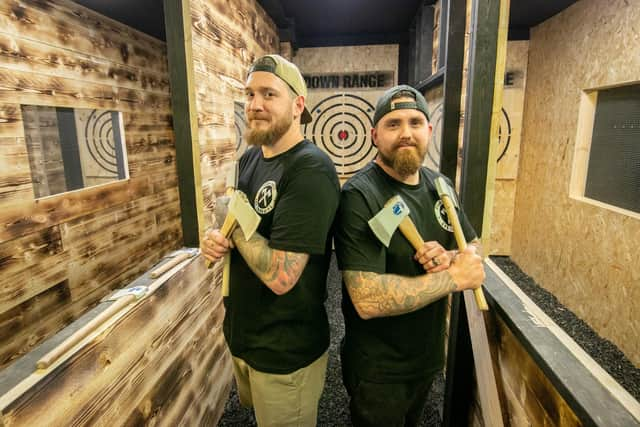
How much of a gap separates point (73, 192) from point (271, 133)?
1.51 m

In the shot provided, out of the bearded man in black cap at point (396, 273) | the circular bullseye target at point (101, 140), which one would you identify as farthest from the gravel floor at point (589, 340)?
the circular bullseye target at point (101, 140)

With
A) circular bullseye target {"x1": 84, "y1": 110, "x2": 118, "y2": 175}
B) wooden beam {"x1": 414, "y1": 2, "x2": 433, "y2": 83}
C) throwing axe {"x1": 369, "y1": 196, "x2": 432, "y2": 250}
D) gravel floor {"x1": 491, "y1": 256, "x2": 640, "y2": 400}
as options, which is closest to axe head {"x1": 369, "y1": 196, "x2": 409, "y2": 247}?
Answer: throwing axe {"x1": 369, "y1": 196, "x2": 432, "y2": 250}

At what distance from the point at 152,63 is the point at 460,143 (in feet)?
8.24

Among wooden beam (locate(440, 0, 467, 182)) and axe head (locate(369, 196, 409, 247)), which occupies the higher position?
wooden beam (locate(440, 0, 467, 182))

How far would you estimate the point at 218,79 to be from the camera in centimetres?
174

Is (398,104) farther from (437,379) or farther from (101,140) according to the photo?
(101,140)

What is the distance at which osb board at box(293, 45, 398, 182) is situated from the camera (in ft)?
Answer: 11.8

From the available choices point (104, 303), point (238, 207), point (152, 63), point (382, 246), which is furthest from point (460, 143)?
point (152, 63)

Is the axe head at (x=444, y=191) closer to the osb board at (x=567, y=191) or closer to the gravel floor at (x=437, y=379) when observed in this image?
the gravel floor at (x=437, y=379)

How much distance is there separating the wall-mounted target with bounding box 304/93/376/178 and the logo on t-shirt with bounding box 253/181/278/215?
2.69 m

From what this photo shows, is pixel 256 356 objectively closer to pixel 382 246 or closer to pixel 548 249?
pixel 382 246

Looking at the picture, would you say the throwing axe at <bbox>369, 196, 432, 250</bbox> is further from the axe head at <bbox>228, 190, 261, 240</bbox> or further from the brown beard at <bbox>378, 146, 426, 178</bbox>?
the axe head at <bbox>228, 190, 261, 240</bbox>

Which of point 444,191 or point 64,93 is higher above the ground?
point 64,93

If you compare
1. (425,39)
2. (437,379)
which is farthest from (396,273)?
(425,39)
